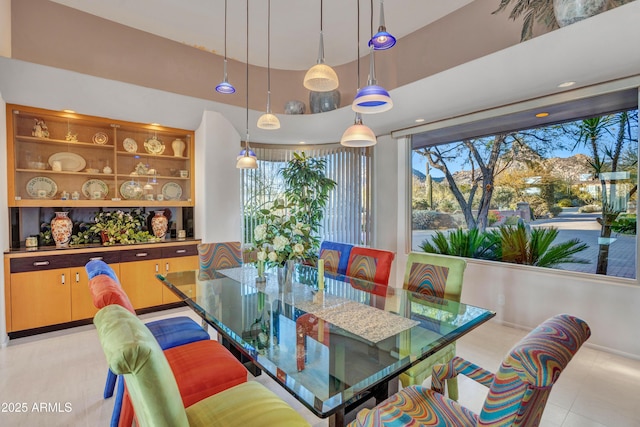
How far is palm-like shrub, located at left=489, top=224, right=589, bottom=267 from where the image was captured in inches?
128

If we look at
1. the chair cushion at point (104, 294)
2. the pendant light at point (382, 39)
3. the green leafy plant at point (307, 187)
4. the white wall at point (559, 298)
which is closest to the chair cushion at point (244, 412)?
the chair cushion at point (104, 294)

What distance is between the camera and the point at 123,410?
64.1 inches

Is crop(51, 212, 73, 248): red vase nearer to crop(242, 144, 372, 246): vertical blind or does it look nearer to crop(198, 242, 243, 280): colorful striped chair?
crop(198, 242, 243, 280): colorful striped chair

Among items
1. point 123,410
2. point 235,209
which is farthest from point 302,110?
point 123,410

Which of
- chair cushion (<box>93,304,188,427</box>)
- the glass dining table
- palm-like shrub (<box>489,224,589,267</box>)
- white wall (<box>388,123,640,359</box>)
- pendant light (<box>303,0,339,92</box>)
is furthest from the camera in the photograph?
palm-like shrub (<box>489,224,589,267</box>)

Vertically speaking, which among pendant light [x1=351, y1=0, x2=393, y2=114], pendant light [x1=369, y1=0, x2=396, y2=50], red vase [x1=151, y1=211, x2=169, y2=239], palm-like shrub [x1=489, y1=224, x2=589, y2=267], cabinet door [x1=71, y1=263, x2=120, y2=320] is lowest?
cabinet door [x1=71, y1=263, x2=120, y2=320]

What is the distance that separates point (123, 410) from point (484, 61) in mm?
3567

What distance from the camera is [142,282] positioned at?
12.5 ft

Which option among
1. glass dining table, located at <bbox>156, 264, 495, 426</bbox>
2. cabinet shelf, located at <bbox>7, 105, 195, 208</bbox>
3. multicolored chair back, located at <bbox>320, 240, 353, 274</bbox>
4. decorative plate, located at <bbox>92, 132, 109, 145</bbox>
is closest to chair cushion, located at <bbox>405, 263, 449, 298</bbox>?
glass dining table, located at <bbox>156, 264, 495, 426</bbox>

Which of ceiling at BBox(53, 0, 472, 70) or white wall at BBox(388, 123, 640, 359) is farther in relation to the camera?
ceiling at BBox(53, 0, 472, 70)

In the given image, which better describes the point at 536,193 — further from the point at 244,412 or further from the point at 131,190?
the point at 131,190

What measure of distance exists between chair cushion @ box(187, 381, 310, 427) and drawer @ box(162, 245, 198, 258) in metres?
3.05

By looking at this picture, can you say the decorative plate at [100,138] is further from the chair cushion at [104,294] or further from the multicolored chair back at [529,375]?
the multicolored chair back at [529,375]

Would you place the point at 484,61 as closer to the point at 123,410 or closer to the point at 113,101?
the point at 123,410
